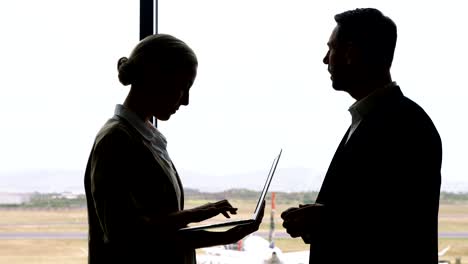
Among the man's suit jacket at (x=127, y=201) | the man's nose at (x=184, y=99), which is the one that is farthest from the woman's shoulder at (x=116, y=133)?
the man's nose at (x=184, y=99)

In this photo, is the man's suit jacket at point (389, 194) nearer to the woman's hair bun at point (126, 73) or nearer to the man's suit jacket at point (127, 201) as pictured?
the man's suit jacket at point (127, 201)

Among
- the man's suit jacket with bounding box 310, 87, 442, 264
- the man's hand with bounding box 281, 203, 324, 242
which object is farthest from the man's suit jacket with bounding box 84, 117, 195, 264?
the man's suit jacket with bounding box 310, 87, 442, 264

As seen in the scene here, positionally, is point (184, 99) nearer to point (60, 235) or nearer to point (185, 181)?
point (185, 181)

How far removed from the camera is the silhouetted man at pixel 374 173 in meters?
1.35

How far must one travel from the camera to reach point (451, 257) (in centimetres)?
243

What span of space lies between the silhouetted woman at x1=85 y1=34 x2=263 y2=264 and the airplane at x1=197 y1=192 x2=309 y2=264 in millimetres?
874

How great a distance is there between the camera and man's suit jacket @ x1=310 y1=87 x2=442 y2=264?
1.35 metres

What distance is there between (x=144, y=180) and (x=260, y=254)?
127 cm

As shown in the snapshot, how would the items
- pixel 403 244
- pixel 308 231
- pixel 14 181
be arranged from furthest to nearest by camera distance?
pixel 14 181, pixel 308 231, pixel 403 244

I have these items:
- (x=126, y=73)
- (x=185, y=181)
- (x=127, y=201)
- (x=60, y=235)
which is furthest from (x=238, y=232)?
(x=60, y=235)

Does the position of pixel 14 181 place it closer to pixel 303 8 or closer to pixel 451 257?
pixel 303 8

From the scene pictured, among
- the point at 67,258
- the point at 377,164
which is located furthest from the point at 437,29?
the point at 67,258

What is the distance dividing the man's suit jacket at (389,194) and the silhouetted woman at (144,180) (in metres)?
0.22

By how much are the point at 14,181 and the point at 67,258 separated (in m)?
0.33
